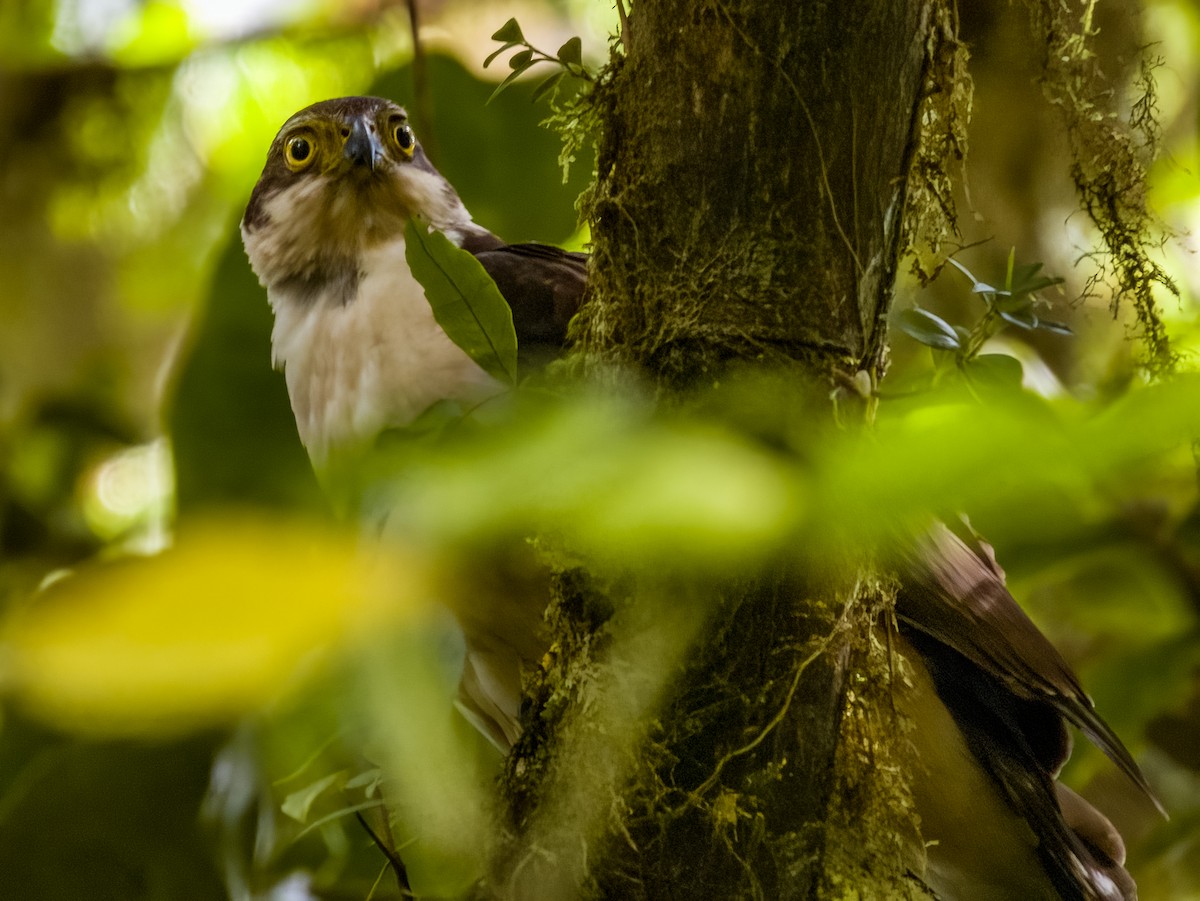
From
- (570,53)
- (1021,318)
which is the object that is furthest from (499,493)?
(1021,318)

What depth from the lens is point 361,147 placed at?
2055 mm

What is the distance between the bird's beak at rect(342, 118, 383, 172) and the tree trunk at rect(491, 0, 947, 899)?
0.96 m

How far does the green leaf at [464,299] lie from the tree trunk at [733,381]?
0.10 m

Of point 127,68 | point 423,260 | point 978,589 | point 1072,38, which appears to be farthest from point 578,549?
point 127,68

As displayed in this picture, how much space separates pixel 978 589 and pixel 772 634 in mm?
585

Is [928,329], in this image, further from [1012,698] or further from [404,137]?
[404,137]

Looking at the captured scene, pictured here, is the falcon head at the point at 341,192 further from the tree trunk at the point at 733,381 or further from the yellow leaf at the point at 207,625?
the tree trunk at the point at 733,381

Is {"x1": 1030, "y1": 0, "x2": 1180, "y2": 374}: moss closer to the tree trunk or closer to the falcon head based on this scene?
the tree trunk

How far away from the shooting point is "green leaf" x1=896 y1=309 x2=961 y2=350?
140 cm

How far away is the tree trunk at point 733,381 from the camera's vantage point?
42.3 inches

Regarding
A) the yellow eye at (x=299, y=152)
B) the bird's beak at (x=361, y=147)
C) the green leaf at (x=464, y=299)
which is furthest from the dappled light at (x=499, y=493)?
the yellow eye at (x=299, y=152)

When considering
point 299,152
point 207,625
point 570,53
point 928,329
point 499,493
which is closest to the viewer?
point 499,493

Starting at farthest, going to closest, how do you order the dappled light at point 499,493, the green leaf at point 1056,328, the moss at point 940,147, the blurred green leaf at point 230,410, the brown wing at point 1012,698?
the blurred green leaf at point 230,410, the brown wing at point 1012,698, the green leaf at point 1056,328, the moss at point 940,147, the dappled light at point 499,493

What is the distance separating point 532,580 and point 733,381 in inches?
22.8
